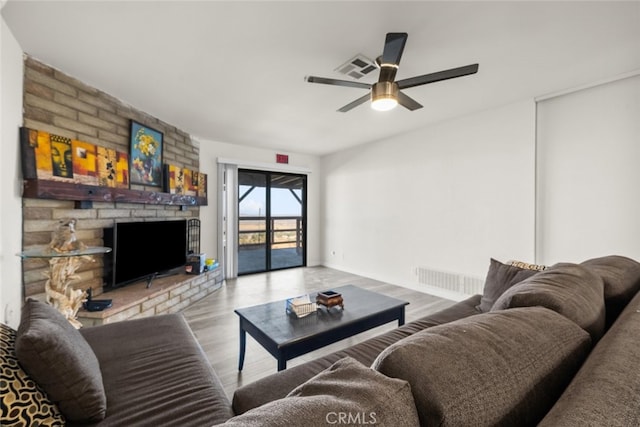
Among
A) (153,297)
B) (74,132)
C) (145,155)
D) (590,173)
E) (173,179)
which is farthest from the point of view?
(173,179)

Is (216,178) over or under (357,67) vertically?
under

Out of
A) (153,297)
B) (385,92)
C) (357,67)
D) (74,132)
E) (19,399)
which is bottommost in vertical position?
(153,297)

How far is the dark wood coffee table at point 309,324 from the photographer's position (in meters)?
1.67

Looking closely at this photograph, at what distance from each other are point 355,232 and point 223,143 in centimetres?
294

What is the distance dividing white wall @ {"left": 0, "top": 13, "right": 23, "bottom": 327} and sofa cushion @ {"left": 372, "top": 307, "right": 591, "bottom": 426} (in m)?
2.52

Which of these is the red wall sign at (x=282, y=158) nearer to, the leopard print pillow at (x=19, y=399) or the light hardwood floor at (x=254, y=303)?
the light hardwood floor at (x=254, y=303)

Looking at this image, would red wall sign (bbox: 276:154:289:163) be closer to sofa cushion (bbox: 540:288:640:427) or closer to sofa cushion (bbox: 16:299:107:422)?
sofa cushion (bbox: 16:299:107:422)

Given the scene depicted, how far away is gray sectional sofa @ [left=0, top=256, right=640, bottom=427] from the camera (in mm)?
468

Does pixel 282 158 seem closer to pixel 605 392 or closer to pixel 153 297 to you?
pixel 153 297

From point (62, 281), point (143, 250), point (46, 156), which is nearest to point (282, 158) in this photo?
point (143, 250)

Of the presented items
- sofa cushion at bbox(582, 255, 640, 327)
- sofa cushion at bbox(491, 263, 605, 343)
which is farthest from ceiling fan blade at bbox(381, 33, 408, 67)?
sofa cushion at bbox(582, 255, 640, 327)

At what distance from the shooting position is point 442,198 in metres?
3.85

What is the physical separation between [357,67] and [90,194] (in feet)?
8.76

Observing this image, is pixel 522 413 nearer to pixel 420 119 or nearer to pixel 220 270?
pixel 420 119
